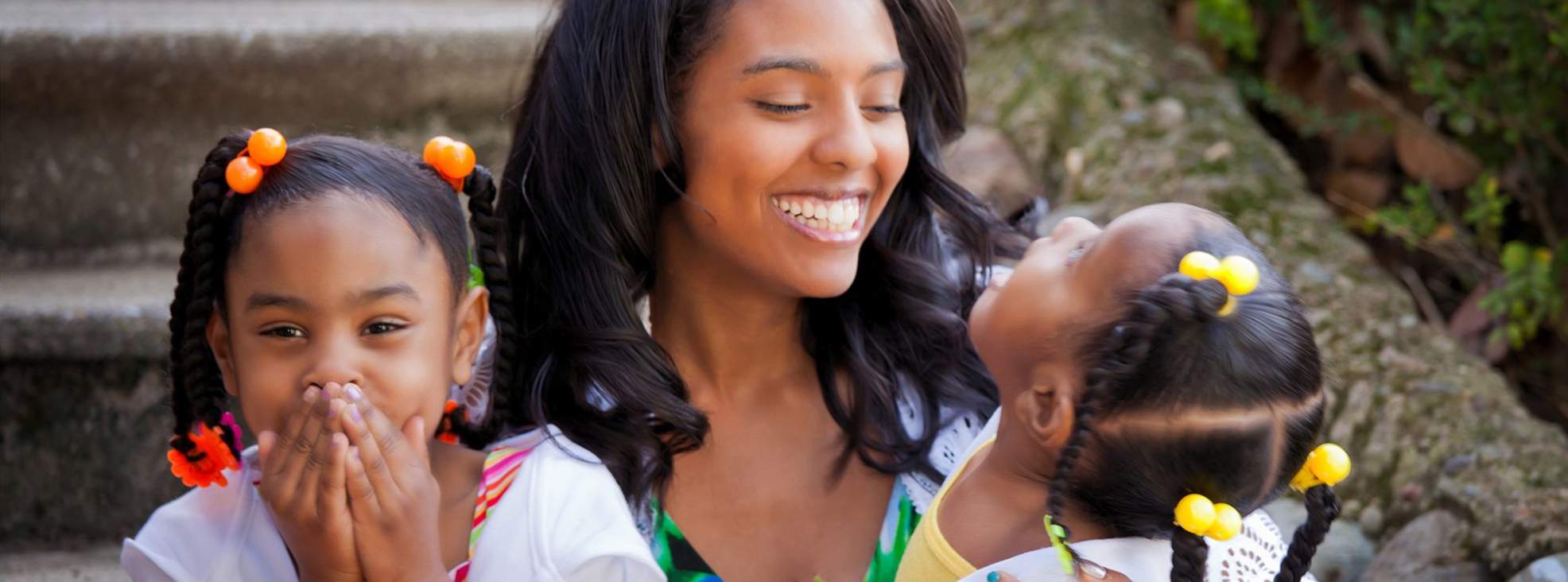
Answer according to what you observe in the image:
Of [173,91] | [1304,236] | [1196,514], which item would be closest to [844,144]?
[1196,514]

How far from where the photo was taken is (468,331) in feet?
6.50

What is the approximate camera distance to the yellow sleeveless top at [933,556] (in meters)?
1.79

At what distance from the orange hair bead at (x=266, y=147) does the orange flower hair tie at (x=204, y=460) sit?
39 centimetres

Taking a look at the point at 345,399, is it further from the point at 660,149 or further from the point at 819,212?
the point at 819,212

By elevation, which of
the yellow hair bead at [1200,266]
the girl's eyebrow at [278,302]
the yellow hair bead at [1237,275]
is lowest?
the yellow hair bead at [1237,275]

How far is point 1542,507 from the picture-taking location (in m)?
2.01

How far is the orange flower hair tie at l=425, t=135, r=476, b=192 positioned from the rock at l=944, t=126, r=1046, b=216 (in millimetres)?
1350

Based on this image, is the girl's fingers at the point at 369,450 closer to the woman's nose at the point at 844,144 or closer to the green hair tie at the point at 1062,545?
the woman's nose at the point at 844,144

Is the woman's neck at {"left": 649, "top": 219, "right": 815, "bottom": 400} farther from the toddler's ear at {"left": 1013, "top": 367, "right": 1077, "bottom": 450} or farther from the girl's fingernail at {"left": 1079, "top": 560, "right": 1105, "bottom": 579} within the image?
the girl's fingernail at {"left": 1079, "top": 560, "right": 1105, "bottom": 579}

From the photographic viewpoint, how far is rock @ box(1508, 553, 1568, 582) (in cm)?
187

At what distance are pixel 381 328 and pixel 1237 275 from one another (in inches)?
41.7

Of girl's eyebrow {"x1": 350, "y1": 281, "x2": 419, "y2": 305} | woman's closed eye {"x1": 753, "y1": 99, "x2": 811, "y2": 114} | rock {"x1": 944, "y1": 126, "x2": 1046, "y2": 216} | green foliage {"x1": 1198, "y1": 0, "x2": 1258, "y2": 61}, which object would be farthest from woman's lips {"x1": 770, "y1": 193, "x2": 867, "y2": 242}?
green foliage {"x1": 1198, "y1": 0, "x2": 1258, "y2": 61}

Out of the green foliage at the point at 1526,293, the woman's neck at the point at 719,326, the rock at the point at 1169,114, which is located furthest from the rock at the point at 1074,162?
the woman's neck at the point at 719,326

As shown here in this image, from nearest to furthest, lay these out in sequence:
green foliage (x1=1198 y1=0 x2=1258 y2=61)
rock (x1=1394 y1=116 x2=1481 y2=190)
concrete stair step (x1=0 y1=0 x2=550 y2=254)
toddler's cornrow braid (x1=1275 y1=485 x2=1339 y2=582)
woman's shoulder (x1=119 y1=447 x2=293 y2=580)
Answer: toddler's cornrow braid (x1=1275 y1=485 x2=1339 y2=582)
woman's shoulder (x1=119 y1=447 x2=293 y2=580)
concrete stair step (x1=0 y1=0 x2=550 y2=254)
rock (x1=1394 y1=116 x2=1481 y2=190)
green foliage (x1=1198 y1=0 x2=1258 y2=61)
